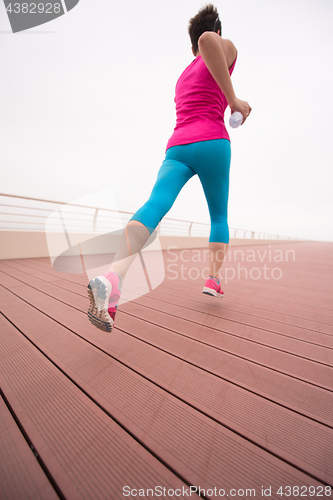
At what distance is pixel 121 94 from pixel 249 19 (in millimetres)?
11442

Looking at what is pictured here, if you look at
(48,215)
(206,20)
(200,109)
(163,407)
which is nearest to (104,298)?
(163,407)

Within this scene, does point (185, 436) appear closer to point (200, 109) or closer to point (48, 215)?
point (200, 109)

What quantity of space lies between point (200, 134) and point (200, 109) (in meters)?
0.12

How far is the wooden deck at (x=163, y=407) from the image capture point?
0.33m

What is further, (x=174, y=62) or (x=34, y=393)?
(x=174, y=62)

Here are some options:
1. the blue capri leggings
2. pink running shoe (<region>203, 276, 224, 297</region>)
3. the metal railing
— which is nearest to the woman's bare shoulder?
the blue capri leggings

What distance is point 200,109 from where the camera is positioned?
35.9 inches

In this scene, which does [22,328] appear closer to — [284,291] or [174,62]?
[284,291]

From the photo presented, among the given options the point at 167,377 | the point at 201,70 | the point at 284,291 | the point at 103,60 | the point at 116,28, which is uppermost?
the point at 116,28

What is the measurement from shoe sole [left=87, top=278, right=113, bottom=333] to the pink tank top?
68 cm

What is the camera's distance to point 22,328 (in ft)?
2.62

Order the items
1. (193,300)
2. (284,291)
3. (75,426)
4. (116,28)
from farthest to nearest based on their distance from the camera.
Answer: (116,28)
(284,291)
(193,300)
(75,426)

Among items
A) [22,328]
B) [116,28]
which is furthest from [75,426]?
[116,28]

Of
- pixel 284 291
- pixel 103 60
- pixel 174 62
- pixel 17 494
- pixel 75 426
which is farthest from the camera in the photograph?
pixel 174 62
